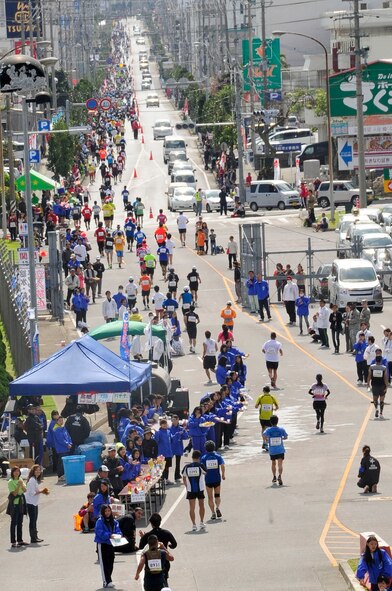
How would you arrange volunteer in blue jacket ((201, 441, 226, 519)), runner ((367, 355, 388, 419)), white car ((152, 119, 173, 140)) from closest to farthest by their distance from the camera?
volunteer in blue jacket ((201, 441, 226, 519)) < runner ((367, 355, 388, 419)) < white car ((152, 119, 173, 140))

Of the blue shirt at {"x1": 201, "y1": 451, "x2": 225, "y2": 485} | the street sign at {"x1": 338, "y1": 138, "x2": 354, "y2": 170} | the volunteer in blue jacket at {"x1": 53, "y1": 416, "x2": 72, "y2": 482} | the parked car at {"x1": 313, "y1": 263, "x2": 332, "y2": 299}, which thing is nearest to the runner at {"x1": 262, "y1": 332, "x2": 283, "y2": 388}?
the volunteer in blue jacket at {"x1": 53, "y1": 416, "x2": 72, "y2": 482}

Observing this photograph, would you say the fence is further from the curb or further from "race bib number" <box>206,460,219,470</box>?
the curb

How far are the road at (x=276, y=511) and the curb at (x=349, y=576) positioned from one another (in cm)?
11

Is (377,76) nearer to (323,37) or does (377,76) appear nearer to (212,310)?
(212,310)

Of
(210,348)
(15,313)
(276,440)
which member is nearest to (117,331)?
(210,348)

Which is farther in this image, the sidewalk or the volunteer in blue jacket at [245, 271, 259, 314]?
the volunteer in blue jacket at [245, 271, 259, 314]

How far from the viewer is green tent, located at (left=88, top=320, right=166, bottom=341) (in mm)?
35875

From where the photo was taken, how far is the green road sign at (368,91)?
74.9 meters

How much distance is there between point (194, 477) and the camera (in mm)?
23656

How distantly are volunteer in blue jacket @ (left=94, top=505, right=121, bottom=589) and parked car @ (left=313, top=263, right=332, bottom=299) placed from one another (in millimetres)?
27196

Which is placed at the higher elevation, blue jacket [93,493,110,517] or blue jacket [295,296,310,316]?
blue jacket [93,493,110,517]

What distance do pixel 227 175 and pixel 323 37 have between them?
178 ft

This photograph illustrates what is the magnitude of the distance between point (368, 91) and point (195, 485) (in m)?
53.8

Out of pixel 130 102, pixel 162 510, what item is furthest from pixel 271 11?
pixel 162 510
